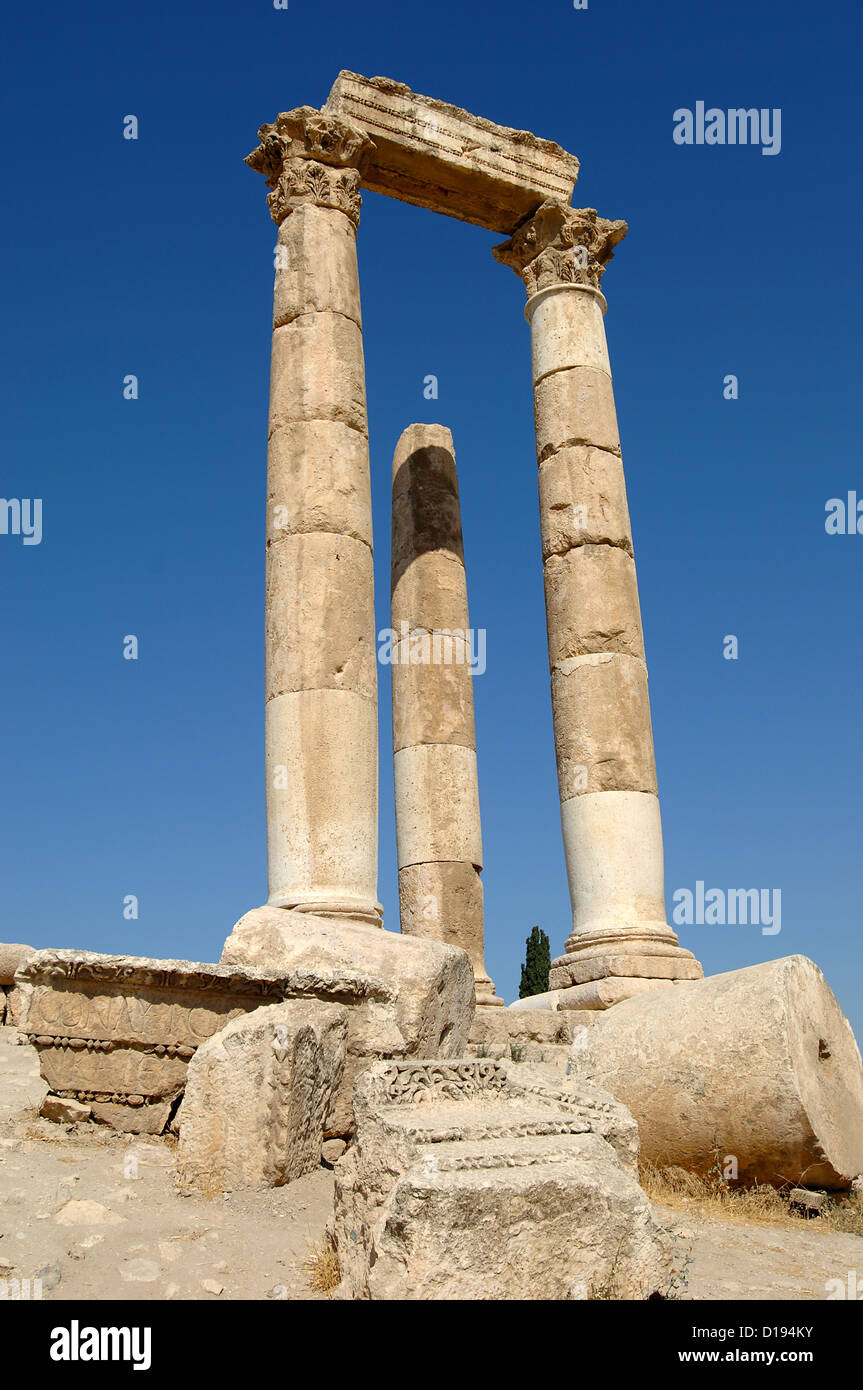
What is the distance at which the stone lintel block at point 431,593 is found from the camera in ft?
50.6

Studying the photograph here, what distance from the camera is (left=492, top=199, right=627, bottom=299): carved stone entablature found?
45.6 feet

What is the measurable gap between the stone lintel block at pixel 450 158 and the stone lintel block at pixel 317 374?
2.89m

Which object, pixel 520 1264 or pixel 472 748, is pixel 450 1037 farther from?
pixel 472 748

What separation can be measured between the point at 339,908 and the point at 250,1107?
13.7 feet

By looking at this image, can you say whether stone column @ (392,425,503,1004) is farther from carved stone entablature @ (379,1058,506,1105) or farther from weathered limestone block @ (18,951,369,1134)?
carved stone entablature @ (379,1058,506,1105)

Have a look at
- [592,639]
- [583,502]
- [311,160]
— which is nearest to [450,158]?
[311,160]

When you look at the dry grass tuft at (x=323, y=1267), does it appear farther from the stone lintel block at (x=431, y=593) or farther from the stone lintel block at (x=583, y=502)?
the stone lintel block at (x=431, y=593)

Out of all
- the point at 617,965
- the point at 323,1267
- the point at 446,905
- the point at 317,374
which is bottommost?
the point at 323,1267

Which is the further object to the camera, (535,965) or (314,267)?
(535,965)

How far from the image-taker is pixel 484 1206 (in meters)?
4.09

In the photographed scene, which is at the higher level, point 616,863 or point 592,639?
point 592,639

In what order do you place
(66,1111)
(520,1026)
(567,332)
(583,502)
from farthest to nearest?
(567,332) < (583,502) < (520,1026) < (66,1111)

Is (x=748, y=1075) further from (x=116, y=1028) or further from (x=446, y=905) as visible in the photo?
(x=446, y=905)

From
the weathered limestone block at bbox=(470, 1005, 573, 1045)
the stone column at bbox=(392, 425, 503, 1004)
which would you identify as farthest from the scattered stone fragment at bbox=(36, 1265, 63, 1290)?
the stone column at bbox=(392, 425, 503, 1004)
